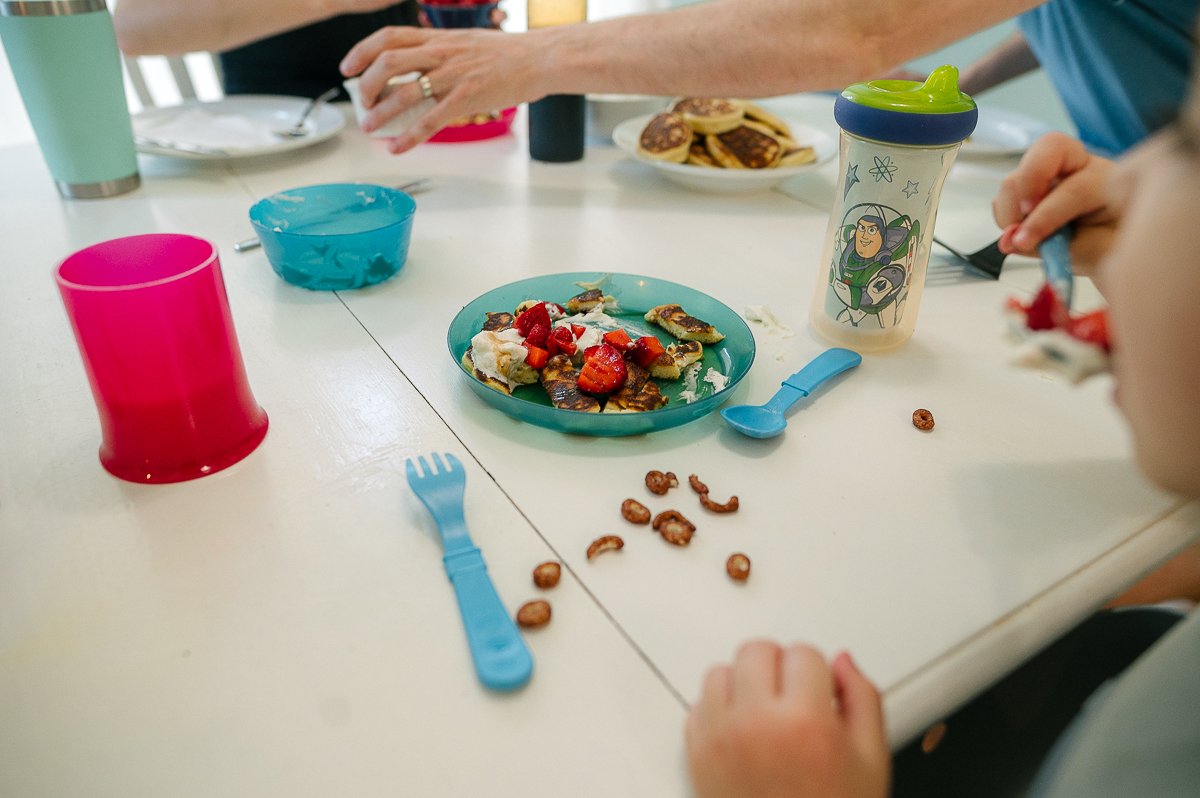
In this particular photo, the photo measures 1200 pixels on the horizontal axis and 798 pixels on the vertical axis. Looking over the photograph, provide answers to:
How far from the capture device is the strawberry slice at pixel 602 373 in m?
0.66

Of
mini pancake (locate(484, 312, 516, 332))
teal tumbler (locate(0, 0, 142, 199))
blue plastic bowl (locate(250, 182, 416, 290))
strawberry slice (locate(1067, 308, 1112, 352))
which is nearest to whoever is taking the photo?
strawberry slice (locate(1067, 308, 1112, 352))

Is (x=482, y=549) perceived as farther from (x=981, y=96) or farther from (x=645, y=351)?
(x=981, y=96)

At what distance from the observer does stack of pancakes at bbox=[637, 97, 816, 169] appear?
3.88 feet

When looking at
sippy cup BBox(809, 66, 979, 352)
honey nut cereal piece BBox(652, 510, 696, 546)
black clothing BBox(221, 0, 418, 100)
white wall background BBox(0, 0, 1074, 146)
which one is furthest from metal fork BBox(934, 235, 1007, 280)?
white wall background BBox(0, 0, 1074, 146)

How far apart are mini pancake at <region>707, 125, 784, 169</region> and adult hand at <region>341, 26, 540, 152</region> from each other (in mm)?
290

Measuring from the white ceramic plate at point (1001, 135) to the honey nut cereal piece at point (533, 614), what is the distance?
1159mm

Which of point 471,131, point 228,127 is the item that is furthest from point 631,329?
point 228,127

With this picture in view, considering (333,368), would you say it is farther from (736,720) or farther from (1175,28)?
(1175,28)

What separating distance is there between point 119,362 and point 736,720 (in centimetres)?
48

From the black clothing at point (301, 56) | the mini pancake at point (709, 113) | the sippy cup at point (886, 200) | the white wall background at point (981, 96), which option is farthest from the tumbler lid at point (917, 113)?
the white wall background at point (981, 96)

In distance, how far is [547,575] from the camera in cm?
52

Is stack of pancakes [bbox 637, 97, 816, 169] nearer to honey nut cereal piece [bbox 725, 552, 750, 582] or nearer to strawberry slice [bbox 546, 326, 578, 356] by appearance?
strawberry slice [bbox 546, 326, 578, 356]

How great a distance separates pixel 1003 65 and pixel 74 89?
166 cm

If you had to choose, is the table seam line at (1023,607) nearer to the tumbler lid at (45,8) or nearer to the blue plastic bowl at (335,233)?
the blue plastic bowl at (335,233)
